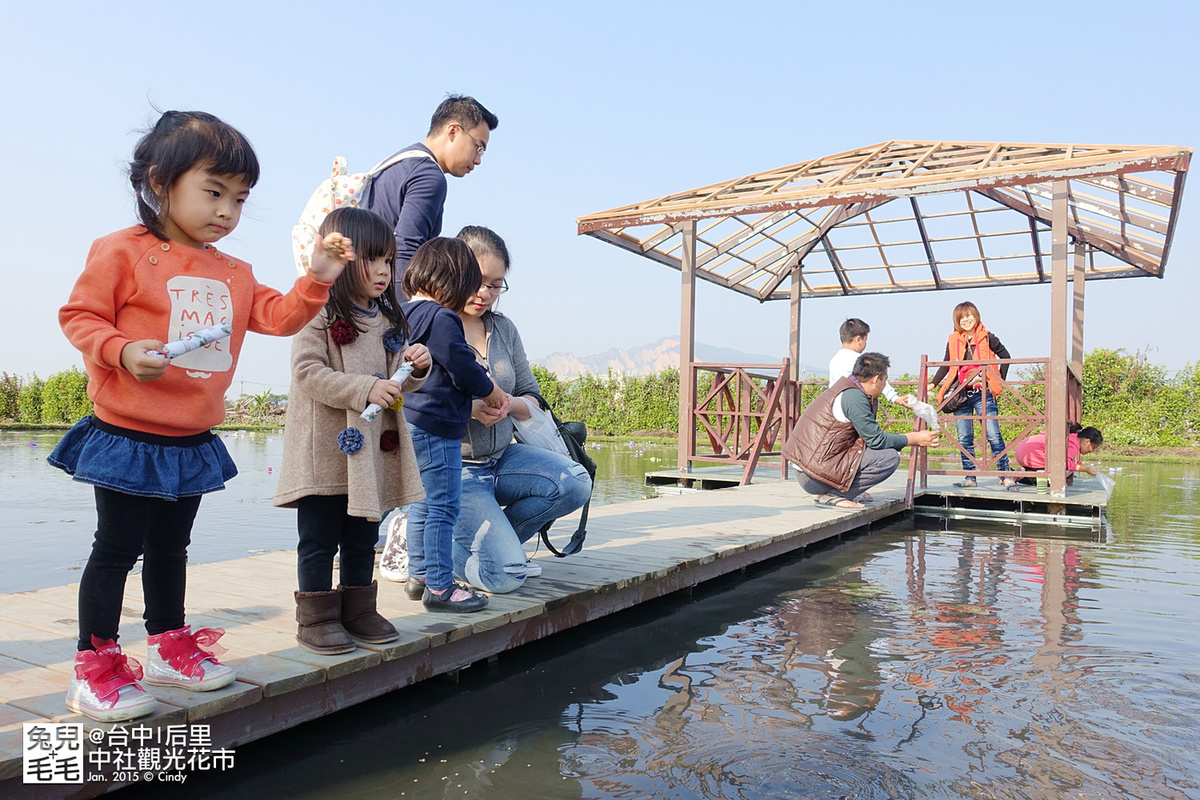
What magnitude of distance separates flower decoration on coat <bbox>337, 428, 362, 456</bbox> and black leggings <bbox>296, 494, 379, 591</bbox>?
16 centimetres

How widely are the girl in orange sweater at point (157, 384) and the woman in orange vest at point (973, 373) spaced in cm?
727

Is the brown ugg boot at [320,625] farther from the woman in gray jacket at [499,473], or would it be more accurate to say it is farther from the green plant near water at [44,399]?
the green plant near water at [44,399]

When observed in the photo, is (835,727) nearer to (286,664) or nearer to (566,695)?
(566,695)

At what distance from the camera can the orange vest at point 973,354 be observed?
7.96 m

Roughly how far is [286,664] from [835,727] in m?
1.52

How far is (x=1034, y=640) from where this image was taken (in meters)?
3.40

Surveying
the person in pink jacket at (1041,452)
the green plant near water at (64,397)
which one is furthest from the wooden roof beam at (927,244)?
the green plant near water at (64,397)

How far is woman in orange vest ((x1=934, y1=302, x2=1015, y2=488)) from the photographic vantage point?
26.2 ft

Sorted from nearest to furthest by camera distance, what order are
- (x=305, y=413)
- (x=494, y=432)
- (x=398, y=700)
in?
(x=305, y=413), (x=398, y=700), (x=494, y=432)

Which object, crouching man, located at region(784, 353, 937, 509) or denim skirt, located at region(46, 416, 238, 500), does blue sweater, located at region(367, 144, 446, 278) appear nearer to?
denim skirt, located at region(46, 416, 238, 500)

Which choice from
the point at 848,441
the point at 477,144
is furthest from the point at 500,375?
the point at 848,441

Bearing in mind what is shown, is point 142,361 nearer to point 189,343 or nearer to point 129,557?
point 189,343

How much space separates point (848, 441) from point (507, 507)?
12.3 ft

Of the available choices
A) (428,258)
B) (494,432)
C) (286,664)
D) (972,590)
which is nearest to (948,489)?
(972,590)
